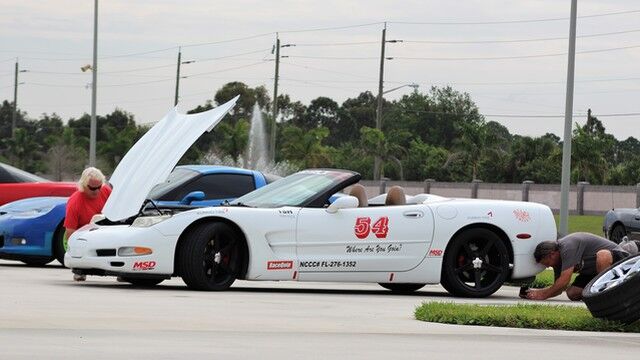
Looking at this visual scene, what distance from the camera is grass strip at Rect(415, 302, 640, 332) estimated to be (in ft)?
36.3

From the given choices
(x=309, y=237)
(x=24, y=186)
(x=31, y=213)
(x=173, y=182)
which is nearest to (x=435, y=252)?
(x=309, y=237)

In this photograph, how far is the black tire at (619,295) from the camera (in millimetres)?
10742

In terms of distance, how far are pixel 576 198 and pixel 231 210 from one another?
52.5 metres

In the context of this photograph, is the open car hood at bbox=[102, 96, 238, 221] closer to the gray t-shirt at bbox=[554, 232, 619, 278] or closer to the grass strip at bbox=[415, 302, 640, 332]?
the gray t-shirt at bbox=[554, 232, 619, 278]

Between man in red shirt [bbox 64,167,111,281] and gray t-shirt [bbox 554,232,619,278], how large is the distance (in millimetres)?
5375

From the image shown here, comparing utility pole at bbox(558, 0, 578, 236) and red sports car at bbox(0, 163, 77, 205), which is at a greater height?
utility pole at bbox(558, 0, 578, 236)

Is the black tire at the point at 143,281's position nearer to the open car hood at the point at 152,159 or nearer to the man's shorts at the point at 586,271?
the open car hood at the point at 152,159

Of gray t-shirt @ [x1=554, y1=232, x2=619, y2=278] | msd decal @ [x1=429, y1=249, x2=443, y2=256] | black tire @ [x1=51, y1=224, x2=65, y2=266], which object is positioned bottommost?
black tire @ [x1=51, y1=224, x2=65, y2=266]

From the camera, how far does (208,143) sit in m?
88.1

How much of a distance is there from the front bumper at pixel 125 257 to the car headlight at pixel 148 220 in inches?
3.9

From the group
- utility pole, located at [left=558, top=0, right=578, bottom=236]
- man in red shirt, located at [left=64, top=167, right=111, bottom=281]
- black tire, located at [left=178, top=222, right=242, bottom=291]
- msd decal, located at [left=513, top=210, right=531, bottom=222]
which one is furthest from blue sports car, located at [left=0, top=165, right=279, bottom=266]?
utility pole, located at [left=558, top=0, right=578, bottom=236]

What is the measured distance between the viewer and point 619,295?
10844 millimetres

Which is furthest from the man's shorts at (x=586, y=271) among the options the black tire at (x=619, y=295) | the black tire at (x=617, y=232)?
the black tire at (x=617, y=232)

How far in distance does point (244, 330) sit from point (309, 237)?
442cm
